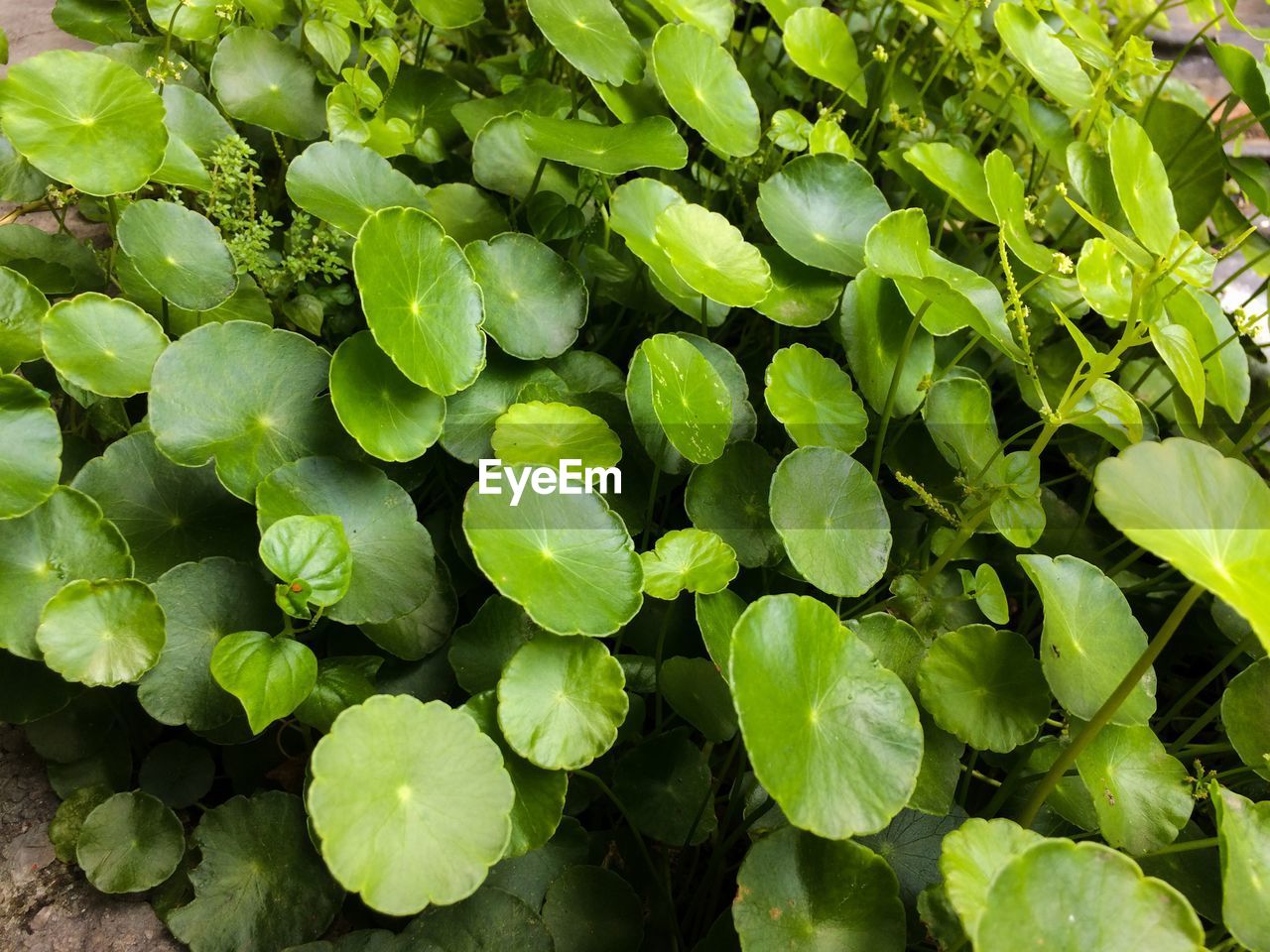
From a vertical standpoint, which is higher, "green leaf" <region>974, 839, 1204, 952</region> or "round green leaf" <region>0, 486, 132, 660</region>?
"green leaf" <region>974, 839, 1204, 952</region>

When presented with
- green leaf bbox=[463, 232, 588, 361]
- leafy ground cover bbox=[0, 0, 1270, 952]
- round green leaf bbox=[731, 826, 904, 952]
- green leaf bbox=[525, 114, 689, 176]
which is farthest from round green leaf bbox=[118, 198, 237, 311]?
round green leaf bbox=[731, 826, 904, 952]

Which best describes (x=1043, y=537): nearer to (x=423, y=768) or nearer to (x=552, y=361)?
(x=552, y=361)

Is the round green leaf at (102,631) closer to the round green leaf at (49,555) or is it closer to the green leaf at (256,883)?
the round green leaf at (49,555)

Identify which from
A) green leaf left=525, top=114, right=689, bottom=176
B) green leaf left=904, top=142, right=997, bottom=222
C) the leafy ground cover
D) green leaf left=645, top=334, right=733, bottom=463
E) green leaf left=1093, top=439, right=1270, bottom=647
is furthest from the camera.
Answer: green leaf left=904, top=142, right=997, bottom=222

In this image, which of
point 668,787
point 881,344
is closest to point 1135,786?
point 668,787

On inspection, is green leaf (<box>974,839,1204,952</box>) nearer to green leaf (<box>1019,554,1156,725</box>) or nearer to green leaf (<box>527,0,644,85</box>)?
green leaf (<box>1019,554,1156,725</box>)

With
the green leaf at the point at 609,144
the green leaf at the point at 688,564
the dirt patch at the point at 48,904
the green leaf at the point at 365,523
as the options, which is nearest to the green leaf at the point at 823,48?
the green leaf at the point at 609,144
